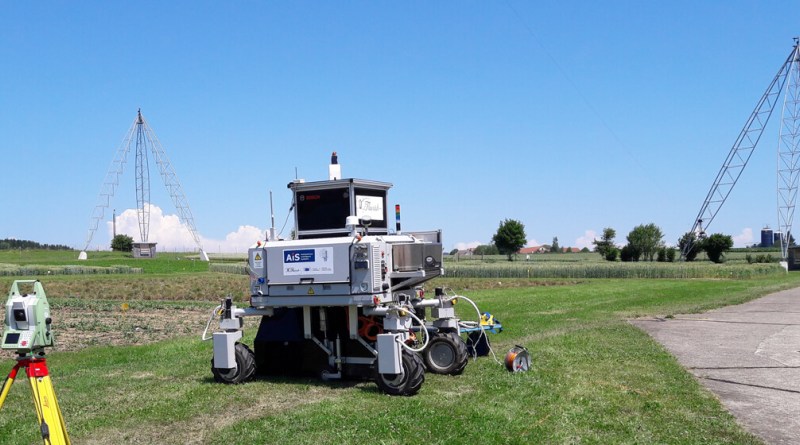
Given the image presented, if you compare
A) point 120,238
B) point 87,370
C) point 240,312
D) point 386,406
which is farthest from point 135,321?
point 120,238

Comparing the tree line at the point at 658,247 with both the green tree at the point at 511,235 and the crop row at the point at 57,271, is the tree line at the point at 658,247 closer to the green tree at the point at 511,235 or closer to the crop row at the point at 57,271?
the green tree at the point at 511,235

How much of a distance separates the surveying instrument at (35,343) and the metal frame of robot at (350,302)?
468cm

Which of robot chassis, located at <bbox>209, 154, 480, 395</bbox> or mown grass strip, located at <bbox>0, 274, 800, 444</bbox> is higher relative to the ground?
robot chassis, located at <bbox>209, 154, 480, 395</bbox>

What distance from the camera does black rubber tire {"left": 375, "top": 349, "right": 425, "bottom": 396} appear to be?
9.94 metres

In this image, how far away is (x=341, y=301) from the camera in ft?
34.5

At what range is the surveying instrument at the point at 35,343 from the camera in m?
6.01

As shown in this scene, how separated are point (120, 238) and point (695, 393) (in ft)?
433

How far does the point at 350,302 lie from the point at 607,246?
10354 centimetres

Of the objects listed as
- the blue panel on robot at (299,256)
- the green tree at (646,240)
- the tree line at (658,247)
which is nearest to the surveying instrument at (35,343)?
the blue panel on robot at (299,256)

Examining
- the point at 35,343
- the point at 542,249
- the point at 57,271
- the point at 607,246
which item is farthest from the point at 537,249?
the point at 35,343

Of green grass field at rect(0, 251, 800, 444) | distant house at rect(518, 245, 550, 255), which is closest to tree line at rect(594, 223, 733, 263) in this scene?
distant house at rect(518, 245, 550, 255)

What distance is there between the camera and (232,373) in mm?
11086

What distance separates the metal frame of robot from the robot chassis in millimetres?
14

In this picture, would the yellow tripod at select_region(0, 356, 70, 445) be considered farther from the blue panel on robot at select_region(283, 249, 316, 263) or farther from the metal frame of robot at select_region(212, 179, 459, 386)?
the blue panel on robot at select_region(283, 249, 316, 263)
